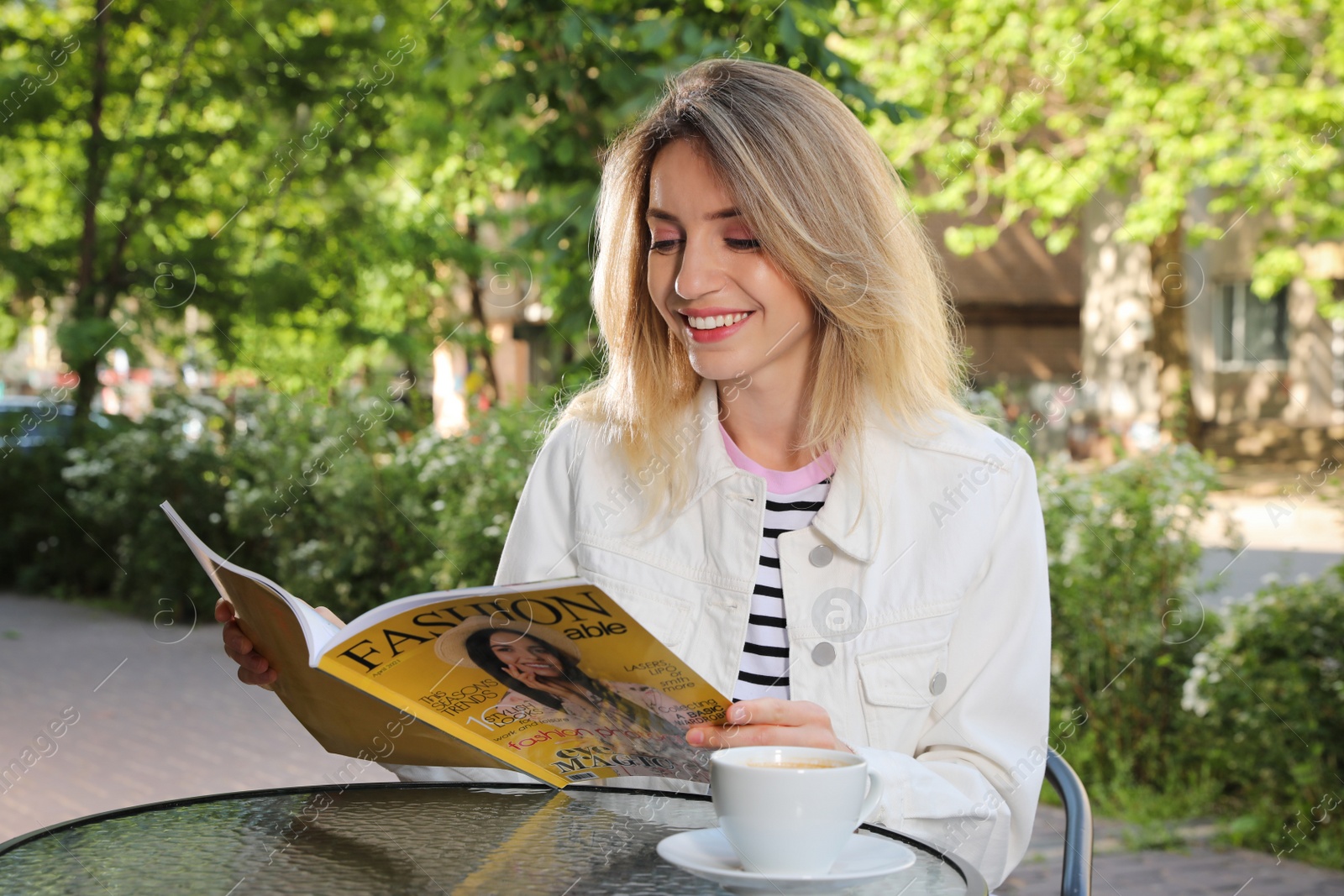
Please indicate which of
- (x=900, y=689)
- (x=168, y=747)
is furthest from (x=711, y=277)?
(x=168, y=747)

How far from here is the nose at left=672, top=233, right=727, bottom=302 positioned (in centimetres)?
226

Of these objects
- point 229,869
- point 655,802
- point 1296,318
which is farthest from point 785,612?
point 1296,318

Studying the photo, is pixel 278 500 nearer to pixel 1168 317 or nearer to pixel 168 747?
pixel 168 747

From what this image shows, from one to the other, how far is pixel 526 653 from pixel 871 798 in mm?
432

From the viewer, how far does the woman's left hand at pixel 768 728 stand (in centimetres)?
165

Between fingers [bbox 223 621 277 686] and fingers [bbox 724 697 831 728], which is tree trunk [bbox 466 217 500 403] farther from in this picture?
fingers [bbox 724 697 831 728]

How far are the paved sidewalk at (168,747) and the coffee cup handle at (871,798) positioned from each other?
107 inches

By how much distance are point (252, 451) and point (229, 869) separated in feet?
26.6

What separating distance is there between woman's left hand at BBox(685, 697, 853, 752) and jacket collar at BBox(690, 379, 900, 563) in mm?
576

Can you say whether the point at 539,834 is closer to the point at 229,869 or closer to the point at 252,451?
the point at 229,869

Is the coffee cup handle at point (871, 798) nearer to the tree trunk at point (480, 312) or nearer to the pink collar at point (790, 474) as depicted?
the pink collar at point (790, 474)

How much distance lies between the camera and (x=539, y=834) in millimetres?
1763

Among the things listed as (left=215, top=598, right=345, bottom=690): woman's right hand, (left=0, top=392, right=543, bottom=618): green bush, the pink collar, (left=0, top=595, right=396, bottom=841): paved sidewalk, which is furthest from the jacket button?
(left=0, top=392, right=543, bottom=618): green bush

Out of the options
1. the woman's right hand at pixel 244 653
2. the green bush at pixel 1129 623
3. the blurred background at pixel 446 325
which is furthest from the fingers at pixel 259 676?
the green bush at pixel 1129 623
